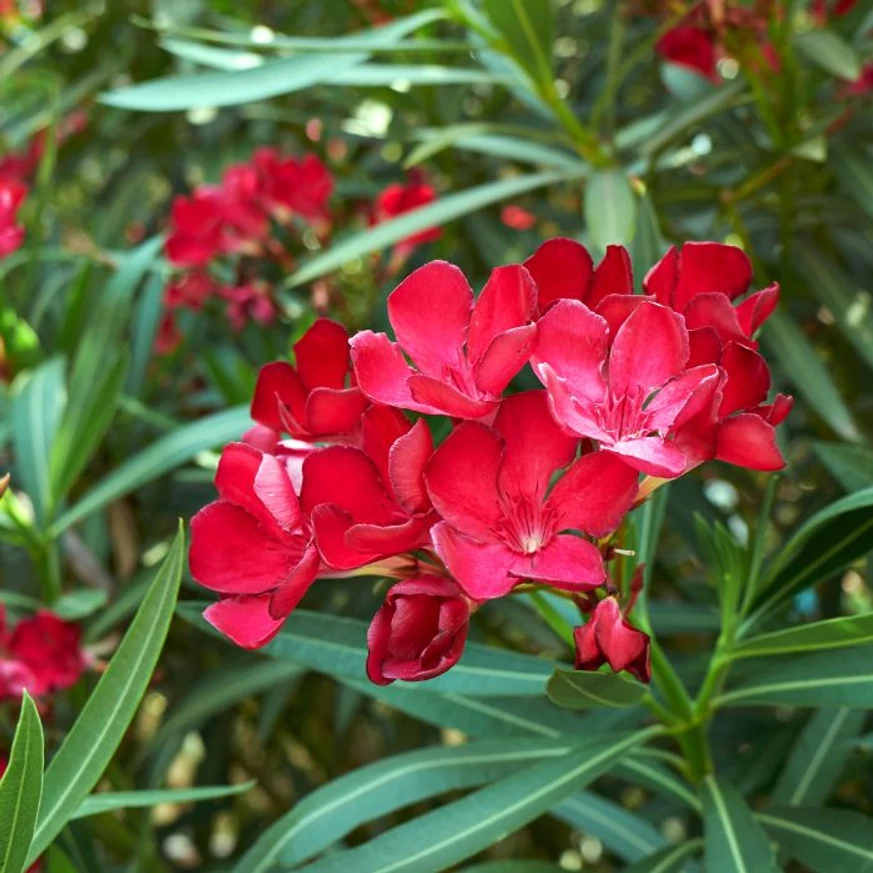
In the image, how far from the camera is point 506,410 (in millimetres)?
617

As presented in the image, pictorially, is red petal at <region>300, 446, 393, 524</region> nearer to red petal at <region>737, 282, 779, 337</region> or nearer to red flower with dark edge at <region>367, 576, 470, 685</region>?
red flower with dark edge at <region>367, 576, 470, 685</region>

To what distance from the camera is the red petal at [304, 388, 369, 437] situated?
0.67 metres

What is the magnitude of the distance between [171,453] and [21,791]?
2.04ft

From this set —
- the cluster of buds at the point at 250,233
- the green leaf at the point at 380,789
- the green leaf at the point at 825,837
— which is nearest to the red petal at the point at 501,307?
the green leaf at the point at 380,789

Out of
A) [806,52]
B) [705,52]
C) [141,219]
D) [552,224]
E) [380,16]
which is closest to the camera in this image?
[806,52]

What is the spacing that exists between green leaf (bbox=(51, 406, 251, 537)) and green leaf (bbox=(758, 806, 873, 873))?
2.03 feet

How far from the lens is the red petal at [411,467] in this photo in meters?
0.59

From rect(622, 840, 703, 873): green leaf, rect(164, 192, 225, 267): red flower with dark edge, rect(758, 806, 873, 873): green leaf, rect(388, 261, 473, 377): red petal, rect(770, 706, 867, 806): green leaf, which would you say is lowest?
rect(770, 706, 867, 806): green leaf

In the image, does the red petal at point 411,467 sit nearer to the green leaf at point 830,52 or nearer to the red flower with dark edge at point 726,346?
the red flower with dark edge at point 726,346

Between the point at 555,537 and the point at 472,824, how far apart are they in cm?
28

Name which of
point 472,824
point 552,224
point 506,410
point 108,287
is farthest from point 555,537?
point 552,224

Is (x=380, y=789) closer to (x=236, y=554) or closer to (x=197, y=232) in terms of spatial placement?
(x=236, y=554)

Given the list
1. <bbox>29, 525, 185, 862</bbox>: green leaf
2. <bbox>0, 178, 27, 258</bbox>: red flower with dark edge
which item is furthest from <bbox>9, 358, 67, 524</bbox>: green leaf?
<bbox>29, 525, 185, 862</bbox>: green leaf

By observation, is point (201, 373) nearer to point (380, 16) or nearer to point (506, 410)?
point (380, 16)
